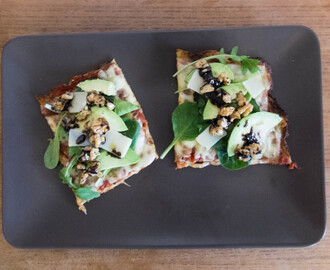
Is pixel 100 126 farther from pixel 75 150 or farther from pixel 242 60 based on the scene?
pixel 242 60

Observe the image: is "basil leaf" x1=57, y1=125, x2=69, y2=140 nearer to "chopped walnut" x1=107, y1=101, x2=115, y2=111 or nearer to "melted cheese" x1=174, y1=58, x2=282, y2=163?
"chopped walnut" x1=107, y1=101, x2=115, y2=111

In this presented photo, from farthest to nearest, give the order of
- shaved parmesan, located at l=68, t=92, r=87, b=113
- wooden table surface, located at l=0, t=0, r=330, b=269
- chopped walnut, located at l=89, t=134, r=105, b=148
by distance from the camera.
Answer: wooden table surface, located at l=0, t=0, r=330, b=269 < shaved parmesan, located at l=68, t=92, r=87, b=113 < chopped walnut, located at l=89, t=134, r=105, b=148

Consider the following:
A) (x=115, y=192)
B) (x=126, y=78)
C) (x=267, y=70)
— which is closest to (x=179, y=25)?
(x=126, y=78)

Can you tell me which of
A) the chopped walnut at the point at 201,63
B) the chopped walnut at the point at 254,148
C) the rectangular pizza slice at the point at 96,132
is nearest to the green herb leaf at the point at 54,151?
the rectangular pizza slice at the point at 96,132

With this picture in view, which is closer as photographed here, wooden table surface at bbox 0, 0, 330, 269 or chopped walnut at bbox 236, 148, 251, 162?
chopped walnut at bbox 236, 148, 251, 162

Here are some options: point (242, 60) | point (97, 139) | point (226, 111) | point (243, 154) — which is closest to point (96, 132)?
point (97, 139)

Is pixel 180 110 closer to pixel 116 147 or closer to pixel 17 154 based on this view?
pixel 116 147

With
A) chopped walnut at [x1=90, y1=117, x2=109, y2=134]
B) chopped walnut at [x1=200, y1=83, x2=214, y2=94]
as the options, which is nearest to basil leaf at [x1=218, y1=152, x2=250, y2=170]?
chopped walnut at [x1=200, y1=83, x2=214, y2=94]
